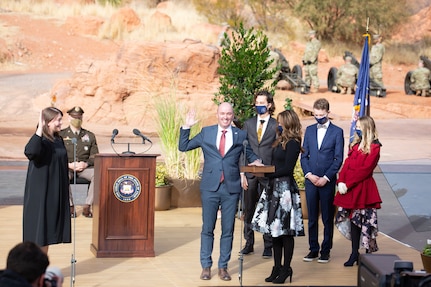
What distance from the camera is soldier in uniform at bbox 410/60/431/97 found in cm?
3456

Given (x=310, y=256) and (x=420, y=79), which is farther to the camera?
(x=420, y=79)

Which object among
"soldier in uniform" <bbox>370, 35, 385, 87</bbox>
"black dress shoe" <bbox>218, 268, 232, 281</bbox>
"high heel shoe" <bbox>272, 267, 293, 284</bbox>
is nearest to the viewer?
"high heel shoe" <bbox>272, 267, 293, 284</bbox>

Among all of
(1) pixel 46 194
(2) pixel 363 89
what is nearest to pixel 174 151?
(2) pixel 363 89

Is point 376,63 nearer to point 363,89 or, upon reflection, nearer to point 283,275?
point 363,89

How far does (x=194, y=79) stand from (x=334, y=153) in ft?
54.5

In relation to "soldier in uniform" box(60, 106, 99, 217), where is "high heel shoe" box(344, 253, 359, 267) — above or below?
below

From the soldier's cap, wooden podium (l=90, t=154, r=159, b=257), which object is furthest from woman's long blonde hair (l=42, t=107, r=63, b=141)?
the soldier's cap

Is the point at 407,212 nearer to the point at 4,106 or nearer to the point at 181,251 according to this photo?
the point at 181,251

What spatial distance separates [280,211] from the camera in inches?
348

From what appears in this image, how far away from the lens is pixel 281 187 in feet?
29.1

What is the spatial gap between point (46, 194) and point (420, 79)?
27.8 meters

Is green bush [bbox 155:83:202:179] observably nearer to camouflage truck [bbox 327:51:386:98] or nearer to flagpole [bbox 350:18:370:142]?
flagpole [bbox 350:18:370:142]

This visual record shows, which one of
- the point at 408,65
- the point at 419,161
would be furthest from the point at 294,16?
the point at 419,161

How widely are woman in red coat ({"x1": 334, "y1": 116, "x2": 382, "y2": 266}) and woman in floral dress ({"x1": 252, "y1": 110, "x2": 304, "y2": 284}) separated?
893 millimetres
